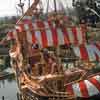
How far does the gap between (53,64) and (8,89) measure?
15.7m

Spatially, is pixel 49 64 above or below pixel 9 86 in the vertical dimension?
above

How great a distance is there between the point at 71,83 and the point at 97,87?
70.1 inches

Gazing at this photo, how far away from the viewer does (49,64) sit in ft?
97.0

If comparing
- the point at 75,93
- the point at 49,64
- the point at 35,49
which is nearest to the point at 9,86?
the point at 35,49

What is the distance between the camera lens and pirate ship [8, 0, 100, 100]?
2650cm

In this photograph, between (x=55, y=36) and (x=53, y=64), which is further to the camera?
(x=55, y=36)

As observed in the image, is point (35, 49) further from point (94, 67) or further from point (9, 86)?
point (9, 86)

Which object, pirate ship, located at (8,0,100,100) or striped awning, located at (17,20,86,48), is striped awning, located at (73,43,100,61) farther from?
striped awning, located at (17,20,86,48)

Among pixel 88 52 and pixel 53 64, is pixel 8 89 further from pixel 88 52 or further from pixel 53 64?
pixel 88 52

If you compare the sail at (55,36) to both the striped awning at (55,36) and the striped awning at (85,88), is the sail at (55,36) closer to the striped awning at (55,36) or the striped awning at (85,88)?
the striped awning at (55,36)

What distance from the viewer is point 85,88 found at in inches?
1031

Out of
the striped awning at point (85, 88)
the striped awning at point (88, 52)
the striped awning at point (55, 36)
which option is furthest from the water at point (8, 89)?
the striped awning at point (85, 88)

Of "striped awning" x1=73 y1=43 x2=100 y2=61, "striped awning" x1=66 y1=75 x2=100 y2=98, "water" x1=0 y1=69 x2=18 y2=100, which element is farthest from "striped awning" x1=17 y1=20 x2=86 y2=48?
"water" x1=0 y1=69 x2=18 y2=100

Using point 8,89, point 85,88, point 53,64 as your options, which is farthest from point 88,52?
point 8,89
